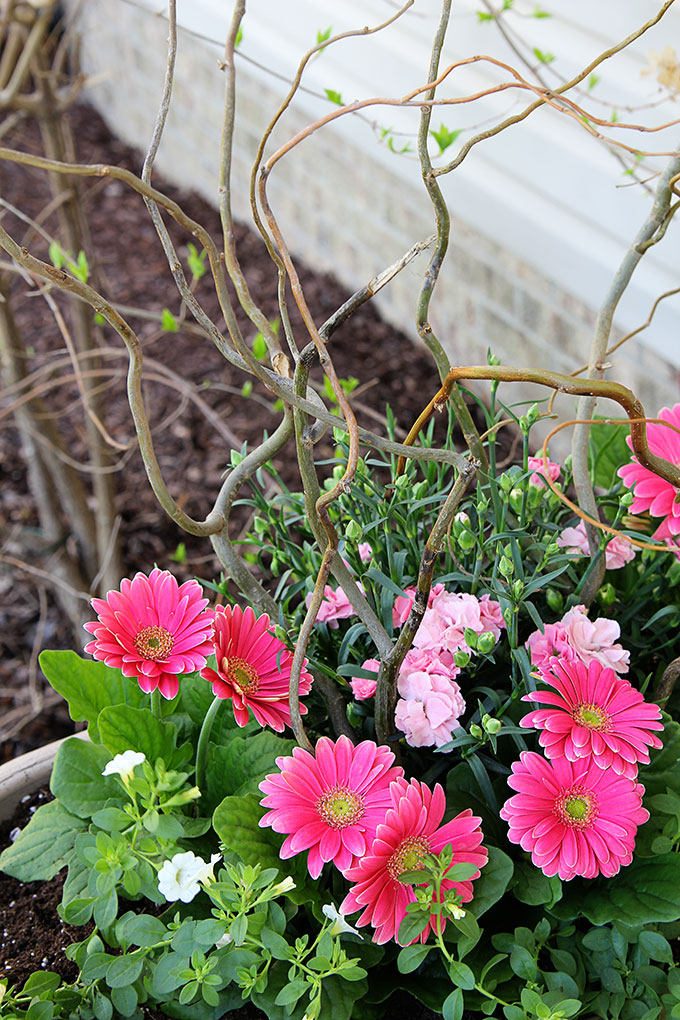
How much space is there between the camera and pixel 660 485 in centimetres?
100

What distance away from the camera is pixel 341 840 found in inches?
35.8

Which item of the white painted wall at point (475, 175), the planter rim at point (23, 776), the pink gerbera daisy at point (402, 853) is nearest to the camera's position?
the pink gerbera daisy at point (402, 853)

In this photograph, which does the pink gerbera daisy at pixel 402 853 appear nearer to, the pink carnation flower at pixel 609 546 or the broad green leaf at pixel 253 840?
the broad green leaf at pixel 253 840

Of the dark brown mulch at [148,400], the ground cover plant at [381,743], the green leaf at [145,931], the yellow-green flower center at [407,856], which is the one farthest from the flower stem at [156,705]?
the dark brown mulch at [148,400]

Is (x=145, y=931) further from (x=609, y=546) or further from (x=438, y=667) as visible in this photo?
(x=609, y=546)

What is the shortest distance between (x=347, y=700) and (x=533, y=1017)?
1.32 ft

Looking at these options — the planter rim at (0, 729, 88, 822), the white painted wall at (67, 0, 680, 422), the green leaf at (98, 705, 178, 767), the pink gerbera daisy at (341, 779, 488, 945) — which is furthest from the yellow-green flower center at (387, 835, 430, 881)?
the white painted wall at (67, 0, 680, 422)

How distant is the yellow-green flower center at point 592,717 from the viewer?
0.92m

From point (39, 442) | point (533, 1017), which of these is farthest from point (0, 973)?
point (39, 442)

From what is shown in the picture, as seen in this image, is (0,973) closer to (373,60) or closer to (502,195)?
(502,195)

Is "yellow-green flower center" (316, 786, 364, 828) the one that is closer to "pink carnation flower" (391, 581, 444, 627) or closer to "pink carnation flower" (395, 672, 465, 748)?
"pink carnation flower" (395, 672, 465, 748)

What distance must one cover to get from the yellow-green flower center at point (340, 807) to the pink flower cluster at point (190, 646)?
9cm

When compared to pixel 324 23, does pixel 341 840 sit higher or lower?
lower

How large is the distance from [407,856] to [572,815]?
17 cm
